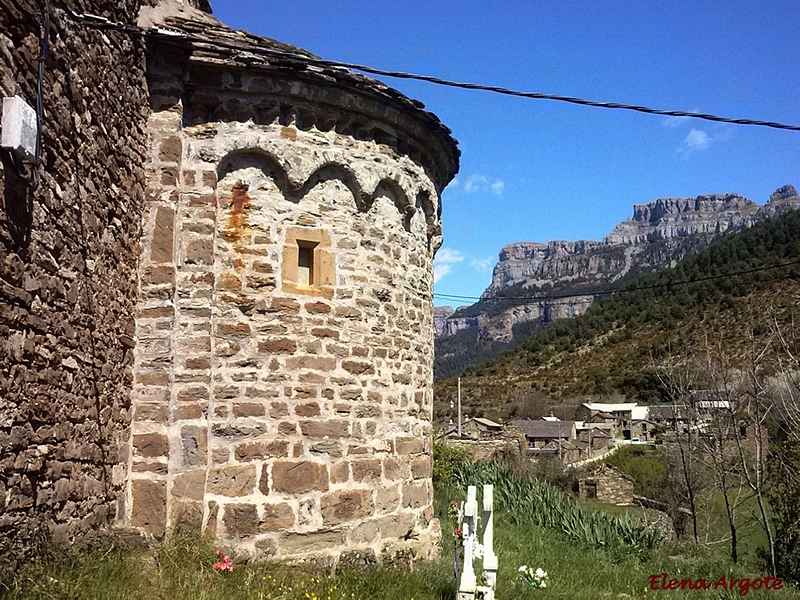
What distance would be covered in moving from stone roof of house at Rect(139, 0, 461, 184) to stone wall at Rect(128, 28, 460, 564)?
0.33ft

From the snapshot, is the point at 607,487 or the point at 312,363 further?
the point at 607,487

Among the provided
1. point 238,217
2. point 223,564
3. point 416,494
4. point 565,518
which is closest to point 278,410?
point 223,564

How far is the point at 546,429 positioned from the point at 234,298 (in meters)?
40.9

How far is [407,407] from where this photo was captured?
7.34 m

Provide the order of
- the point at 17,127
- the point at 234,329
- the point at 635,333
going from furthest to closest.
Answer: the point at 635,333
the point at 234,329
the point at 17,127

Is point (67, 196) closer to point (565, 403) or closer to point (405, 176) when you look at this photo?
point (405, 176)

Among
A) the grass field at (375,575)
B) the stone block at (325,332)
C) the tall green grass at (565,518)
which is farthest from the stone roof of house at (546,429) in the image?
the stone block at (325,332)

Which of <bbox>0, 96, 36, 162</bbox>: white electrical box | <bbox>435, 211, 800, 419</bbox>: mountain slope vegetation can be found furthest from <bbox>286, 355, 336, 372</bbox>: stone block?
<bbox>435, 211, 800, 419</bbox>: mountain slope vegetation

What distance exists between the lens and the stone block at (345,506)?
643cm

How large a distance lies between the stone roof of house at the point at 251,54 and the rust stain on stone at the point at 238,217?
3.52 feet

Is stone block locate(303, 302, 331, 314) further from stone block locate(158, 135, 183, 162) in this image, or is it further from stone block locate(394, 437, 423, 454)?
stone block locate(158, 135, 183, 162)

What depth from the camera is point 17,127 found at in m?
3.72

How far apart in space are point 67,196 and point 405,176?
3.63 m

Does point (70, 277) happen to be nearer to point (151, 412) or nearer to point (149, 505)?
point (151, 412)
